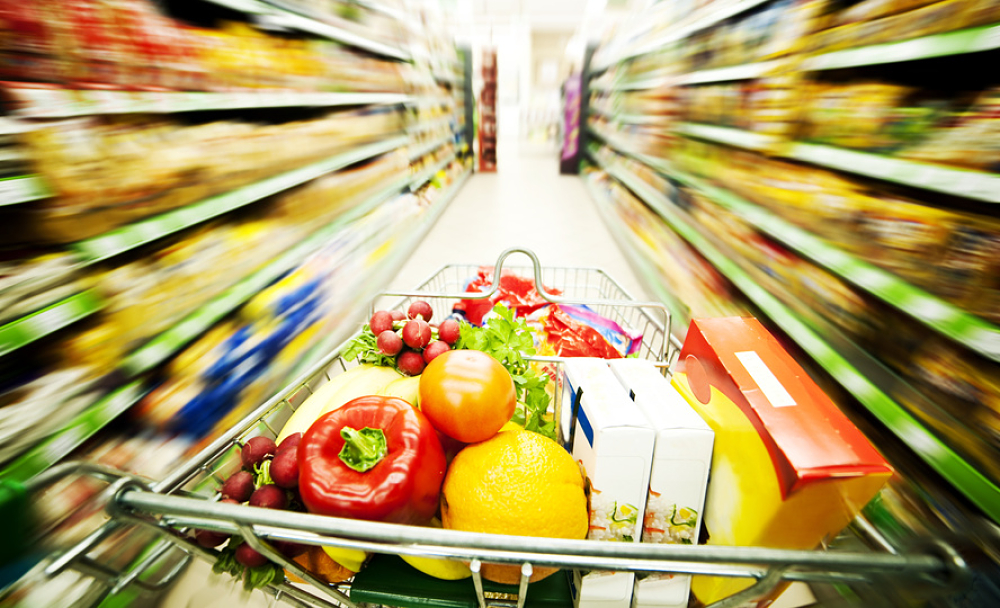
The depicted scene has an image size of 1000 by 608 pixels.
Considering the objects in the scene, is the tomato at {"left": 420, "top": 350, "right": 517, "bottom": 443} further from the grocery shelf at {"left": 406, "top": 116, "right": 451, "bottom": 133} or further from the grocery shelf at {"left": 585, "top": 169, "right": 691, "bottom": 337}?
the grocery shelf at {"left": 406, "top": 116, "right": 451, "bottom": 133}

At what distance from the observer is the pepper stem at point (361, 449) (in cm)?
62

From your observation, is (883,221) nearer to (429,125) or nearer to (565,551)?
(565,551)

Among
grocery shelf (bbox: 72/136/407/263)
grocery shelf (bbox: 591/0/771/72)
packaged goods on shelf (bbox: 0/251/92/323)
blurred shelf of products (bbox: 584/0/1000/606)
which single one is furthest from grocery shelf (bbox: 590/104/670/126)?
packaged goods on shelf (bbox: 0/251/92/323)

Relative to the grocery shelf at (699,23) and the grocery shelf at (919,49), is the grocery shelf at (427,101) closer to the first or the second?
the grocery shelf at (699,23)

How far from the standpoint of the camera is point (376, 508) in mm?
595

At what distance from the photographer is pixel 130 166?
1.08 meters

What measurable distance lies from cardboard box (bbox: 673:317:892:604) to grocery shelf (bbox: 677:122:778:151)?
4.35 ft

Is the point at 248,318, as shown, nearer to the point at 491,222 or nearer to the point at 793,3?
the point at 793,3

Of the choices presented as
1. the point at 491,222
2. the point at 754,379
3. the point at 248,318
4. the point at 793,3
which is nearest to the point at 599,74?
the point at 491,222

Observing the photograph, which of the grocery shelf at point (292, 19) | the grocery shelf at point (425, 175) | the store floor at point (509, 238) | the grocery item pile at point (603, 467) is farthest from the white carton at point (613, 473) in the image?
the grocery shelf at point (425, 175)

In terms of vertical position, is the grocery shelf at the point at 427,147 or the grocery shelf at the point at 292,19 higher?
the grocery shelf at the point at 292,19

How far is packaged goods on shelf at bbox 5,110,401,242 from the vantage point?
894mm

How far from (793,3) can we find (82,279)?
235cm

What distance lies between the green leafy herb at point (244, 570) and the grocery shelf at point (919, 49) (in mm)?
1580
